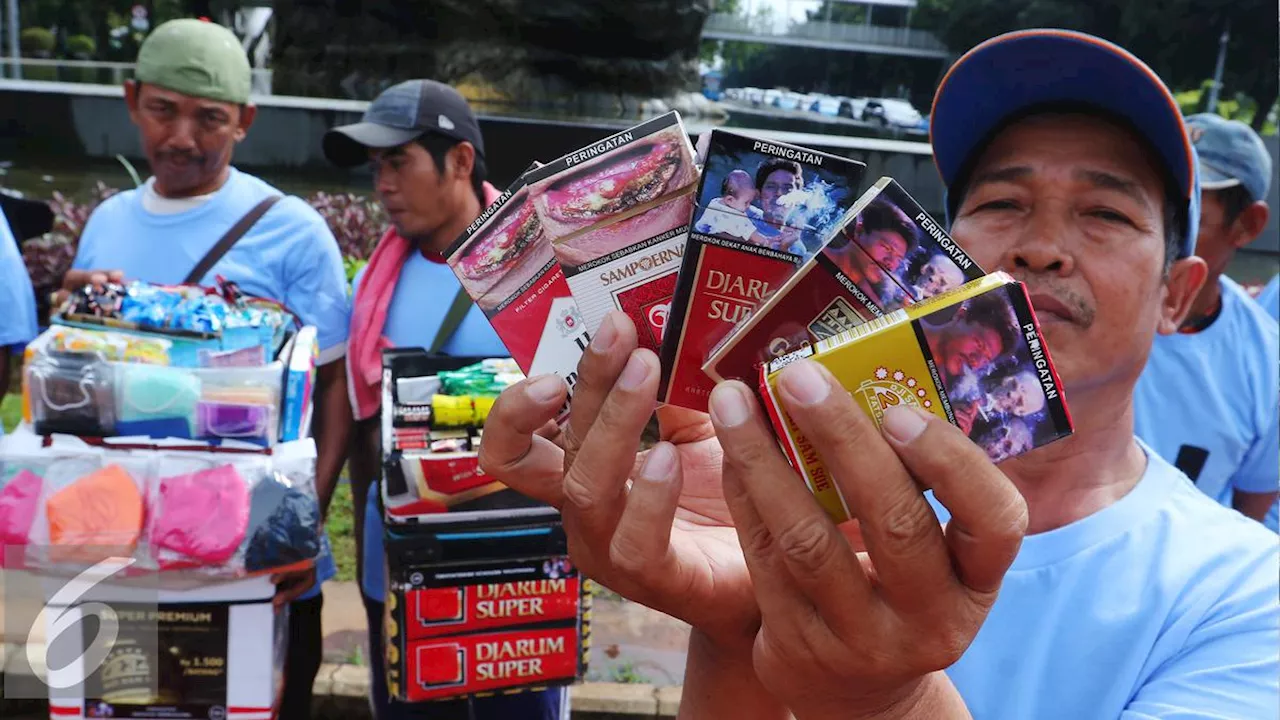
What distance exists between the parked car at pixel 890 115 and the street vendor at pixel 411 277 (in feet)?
99.8

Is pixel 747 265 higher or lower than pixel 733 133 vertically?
lower

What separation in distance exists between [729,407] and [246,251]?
2.47 metres

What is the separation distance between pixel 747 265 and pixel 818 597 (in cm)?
41

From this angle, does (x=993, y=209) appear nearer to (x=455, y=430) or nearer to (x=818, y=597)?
(x=818, y=597)

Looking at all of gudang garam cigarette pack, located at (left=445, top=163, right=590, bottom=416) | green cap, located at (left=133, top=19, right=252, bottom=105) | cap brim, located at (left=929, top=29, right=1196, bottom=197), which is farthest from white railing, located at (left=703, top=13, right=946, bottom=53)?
gudang garam cigarette pack, located at (left=445, top=163, right=590, bottom=416)

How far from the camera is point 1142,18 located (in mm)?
27500

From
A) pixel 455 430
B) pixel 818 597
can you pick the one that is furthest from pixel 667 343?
pixel 455 430

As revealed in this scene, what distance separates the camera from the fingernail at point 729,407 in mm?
1073

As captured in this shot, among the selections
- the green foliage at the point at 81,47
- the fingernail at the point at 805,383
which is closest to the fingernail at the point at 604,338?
the fingernail at the point at 805,383

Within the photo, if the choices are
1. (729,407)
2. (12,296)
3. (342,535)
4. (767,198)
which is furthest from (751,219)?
(342,535)

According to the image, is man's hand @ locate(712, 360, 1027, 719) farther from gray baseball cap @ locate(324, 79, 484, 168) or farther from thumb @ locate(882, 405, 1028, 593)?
gray baseball cap @ locate(324, 79, 484, 168)

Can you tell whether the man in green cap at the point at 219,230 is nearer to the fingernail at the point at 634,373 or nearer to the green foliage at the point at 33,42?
the fingernail at the point at 634,373

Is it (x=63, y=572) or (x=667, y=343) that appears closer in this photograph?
(x=667, y=343)

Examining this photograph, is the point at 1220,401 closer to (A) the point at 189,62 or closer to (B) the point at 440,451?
(B) the point at 440,451
